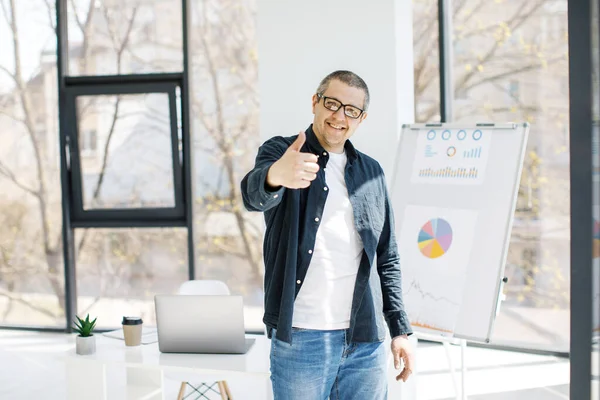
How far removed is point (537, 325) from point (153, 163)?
3382mm

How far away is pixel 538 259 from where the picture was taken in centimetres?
496

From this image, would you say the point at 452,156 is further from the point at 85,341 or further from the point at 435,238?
the point at 85,341

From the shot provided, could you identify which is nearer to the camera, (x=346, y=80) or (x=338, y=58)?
(x=346, y=80)

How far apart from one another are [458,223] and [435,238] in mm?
149

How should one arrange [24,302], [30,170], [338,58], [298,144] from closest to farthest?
1. [298,144]
2. [338,58]
3. [30,170]
4. [24,302]

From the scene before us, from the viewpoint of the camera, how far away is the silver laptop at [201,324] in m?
2.88

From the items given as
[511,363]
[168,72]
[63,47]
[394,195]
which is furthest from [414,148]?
[63,47]

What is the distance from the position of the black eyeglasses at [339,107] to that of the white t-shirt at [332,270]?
195mm

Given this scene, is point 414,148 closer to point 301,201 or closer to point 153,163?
point 301,201

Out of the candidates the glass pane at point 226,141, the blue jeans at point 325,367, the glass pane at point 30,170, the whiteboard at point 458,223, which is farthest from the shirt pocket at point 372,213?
the glass pane at point 30,170

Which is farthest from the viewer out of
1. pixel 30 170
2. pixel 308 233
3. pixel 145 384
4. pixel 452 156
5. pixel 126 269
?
pixel 30 170

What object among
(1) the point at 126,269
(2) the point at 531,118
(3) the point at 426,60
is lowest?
(1) the point at 126,269

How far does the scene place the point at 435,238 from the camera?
366cm

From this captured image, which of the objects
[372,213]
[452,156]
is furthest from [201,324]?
[452,156]
